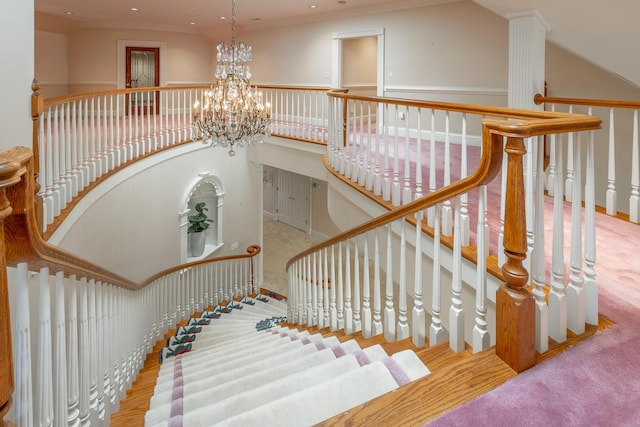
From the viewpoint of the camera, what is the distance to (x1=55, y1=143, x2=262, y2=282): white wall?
18.2ft

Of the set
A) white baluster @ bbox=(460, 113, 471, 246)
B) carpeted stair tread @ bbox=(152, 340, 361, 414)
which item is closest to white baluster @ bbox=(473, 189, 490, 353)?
white baluster @ bbox=(460, 113, 471, 246)

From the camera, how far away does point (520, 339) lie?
1529mm

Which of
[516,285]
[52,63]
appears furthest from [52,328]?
[52,63]

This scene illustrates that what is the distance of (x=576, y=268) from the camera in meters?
1.68

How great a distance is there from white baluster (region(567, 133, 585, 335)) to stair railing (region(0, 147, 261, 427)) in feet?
5.71

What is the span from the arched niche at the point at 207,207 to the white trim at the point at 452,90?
12.7ft

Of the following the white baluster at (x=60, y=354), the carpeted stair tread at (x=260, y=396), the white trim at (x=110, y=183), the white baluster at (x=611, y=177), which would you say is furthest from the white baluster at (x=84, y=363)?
the white baluster at (x=611, y=177)

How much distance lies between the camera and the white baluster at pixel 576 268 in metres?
1.65

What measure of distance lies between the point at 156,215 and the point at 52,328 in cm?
565

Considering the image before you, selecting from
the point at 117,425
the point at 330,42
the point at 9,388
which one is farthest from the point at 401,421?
the point at 330,42

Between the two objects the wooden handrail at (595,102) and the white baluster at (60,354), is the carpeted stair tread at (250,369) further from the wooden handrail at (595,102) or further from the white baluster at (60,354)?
the wooden handrail at (595,102)

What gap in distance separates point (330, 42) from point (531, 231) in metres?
8.55

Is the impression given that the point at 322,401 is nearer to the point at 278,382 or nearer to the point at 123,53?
the point at 278,382

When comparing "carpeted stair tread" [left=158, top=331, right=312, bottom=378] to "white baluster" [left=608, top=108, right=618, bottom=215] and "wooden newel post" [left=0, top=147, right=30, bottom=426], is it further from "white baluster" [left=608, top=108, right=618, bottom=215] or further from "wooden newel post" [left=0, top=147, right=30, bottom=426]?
"wooden newel post" [left=0, top=147, right=30, bottom=426]
